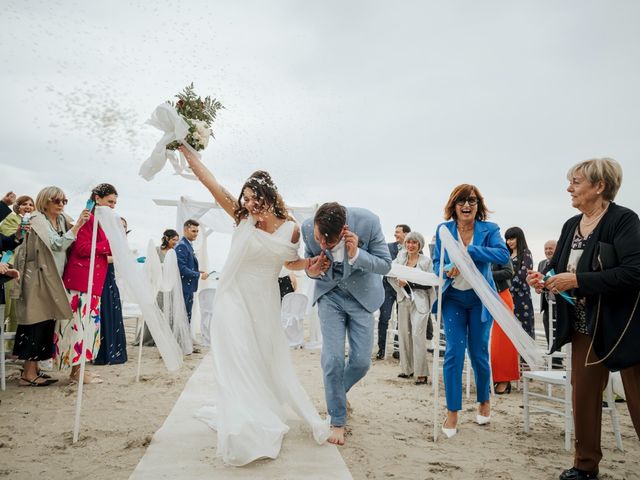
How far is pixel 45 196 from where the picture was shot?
5375 mm

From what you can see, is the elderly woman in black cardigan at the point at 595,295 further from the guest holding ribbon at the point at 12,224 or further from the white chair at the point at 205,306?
the white chair at the point at 205,306

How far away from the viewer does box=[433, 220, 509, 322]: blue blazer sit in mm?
3998

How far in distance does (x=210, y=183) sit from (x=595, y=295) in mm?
2962

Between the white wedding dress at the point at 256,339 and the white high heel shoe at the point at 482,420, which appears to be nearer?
the white wedding dress at the point at 256,339

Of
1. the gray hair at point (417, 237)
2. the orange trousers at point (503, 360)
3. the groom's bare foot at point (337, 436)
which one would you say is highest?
the gray hair at point (417, 237)

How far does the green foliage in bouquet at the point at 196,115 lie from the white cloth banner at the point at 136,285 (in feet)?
2.59

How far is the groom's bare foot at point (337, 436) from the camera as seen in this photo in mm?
3604

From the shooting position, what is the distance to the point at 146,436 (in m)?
3.64

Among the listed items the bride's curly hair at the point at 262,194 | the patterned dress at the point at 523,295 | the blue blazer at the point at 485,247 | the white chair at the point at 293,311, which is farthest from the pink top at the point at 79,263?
the patterned dress at the point at 523,295

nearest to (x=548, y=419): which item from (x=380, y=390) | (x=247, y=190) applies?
(x=380, y=390)

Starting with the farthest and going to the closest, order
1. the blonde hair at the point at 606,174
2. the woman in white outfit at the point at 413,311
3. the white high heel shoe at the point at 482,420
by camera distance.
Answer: the woman in white outfit at the point at 413,311, the white high heel shoe at the point at 482,420, the blonde hair at the point at 606,174

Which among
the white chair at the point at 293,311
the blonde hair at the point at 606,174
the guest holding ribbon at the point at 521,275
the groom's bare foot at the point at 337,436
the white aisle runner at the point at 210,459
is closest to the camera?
the white aisle runner at the point at 210,459

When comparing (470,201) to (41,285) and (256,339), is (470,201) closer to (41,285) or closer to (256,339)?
(256,339)

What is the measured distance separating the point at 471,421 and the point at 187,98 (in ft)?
13.1
